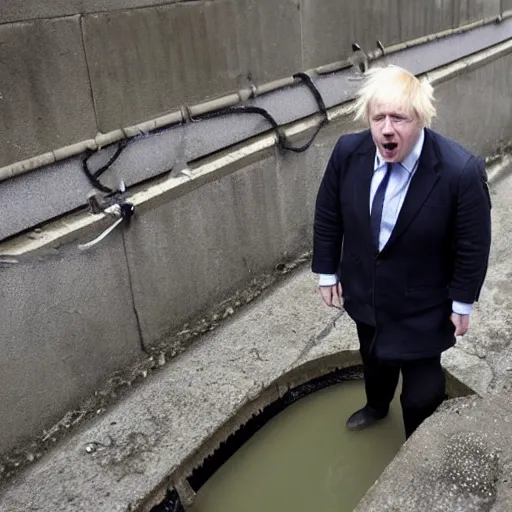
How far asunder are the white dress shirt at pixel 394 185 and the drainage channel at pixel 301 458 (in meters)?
1.15

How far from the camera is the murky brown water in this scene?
9.39ft

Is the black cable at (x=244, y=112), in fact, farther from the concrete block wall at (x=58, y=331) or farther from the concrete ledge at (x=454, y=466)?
the concrete ledge at (x=454, y=466)

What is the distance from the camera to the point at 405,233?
2.21 m

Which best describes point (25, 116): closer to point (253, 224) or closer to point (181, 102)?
point (181, 102)

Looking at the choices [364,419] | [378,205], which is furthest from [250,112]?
[364,419]

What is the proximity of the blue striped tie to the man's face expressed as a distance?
4.2 inches

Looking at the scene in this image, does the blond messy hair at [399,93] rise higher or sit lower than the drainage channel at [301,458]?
higher

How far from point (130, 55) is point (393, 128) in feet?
5.02

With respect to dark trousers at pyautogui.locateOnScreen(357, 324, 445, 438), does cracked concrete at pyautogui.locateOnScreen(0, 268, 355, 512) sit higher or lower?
lower

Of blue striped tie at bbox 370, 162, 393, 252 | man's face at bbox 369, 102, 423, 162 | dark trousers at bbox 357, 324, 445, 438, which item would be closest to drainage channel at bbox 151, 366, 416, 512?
dark trousers at bbox 357, 324, 445, 438

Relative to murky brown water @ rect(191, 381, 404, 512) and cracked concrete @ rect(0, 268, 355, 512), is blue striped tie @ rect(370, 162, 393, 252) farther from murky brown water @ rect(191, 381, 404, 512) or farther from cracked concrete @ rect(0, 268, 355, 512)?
murky brown water @ rect(191, 381, 404, 512)

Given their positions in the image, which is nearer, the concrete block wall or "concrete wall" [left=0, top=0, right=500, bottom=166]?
"concrete wall" [left=0, top=0, right=500, bottom=166]

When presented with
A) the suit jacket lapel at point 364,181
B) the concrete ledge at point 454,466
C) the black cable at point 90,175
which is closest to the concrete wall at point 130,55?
the black cable at point 90,175

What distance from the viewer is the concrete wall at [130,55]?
2562mm
